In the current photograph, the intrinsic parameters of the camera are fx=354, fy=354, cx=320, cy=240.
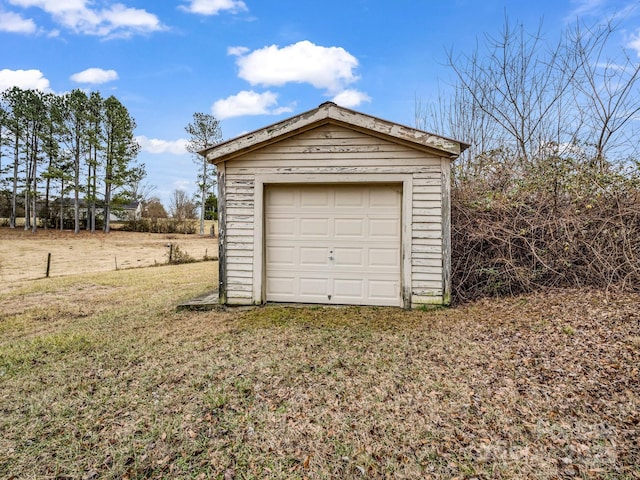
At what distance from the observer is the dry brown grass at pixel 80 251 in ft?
44.7

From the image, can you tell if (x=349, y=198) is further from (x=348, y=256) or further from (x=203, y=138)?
(x=203, y=138)

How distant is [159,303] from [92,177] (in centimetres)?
2594

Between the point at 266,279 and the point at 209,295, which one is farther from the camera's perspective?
the point at 209,295

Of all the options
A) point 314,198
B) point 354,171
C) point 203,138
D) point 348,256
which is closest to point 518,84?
point 354,171

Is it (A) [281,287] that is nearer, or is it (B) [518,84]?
(A) [281,287]

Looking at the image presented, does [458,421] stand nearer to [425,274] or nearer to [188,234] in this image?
[425,274]

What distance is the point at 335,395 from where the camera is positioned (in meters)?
2.96

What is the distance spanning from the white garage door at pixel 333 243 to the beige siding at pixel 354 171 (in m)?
0.29

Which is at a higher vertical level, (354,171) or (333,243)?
(354,171)

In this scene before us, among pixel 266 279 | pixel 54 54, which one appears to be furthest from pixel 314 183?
pixel 54 54

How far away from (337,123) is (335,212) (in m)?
1.39

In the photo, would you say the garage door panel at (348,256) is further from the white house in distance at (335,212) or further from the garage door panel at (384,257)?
the garage door panel at (384,257)

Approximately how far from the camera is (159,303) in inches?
265

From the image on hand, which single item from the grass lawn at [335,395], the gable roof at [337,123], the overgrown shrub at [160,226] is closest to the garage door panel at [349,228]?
the grass lawn at [335,395]
